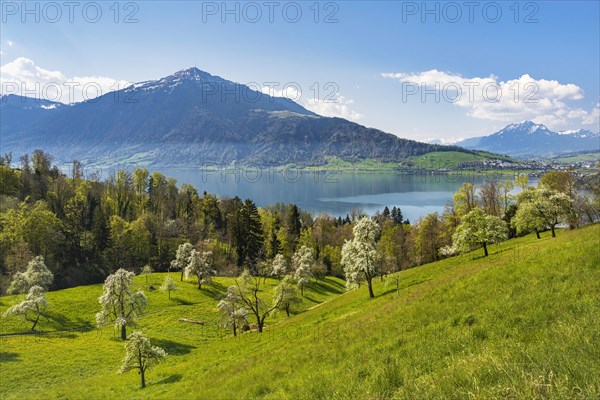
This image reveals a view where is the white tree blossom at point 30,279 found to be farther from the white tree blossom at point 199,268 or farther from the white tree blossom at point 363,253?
the white tree blossom at point 363,253

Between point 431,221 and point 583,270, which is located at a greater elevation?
point 583,270

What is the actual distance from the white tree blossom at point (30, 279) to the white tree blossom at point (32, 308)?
7.40 meters

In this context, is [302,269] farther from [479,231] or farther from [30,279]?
[30,279]

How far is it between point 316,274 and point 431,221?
3740 centimetres

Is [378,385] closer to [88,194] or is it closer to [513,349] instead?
[513,349]

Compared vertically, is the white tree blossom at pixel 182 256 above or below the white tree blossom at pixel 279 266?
above

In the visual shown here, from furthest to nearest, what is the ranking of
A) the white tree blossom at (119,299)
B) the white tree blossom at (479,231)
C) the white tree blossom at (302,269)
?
the white tree blossom at (302,269) < the white tree blossom at (119,299) < the white tree blossom at (479,231)

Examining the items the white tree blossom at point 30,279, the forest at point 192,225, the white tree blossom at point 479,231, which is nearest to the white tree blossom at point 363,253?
the white tree blossom at point 479,231

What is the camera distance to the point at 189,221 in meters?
136

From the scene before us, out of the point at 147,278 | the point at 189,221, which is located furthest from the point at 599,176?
the point at 189,221

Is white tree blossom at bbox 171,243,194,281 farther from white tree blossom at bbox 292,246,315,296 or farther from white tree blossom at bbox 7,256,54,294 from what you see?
white tree blossom at bbox 292,246,315,296

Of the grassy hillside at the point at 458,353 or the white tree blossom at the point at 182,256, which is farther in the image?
the white tree blossom at the point at 182,256

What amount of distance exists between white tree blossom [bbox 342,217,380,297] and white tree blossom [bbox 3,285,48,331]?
173ft

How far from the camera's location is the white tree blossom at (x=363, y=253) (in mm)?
52312
